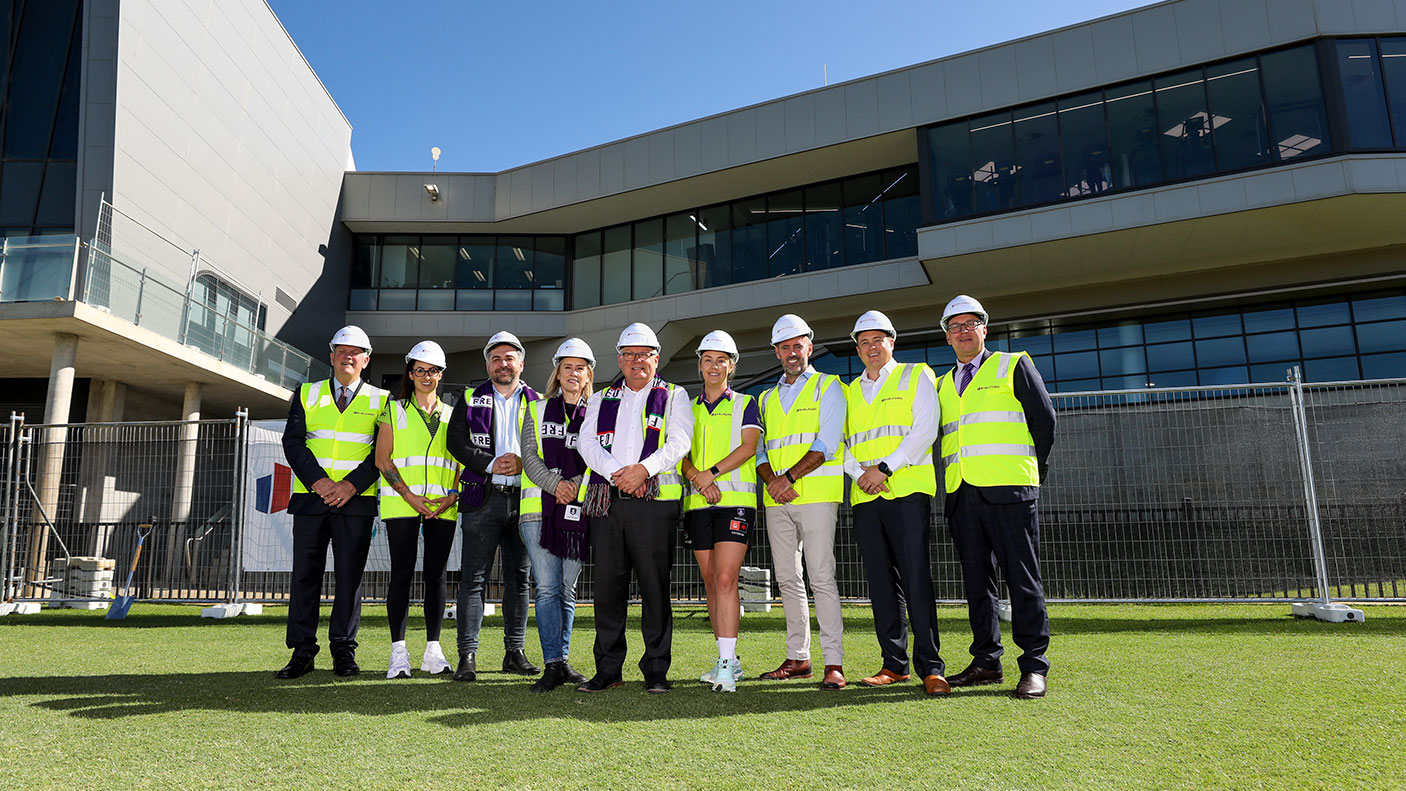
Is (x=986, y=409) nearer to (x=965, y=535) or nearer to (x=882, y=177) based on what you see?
(x=965, y=535)

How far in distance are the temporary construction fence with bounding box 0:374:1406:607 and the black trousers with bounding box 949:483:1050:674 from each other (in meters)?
3.31

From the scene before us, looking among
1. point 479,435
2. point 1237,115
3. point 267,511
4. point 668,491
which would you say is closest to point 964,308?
point 668,491

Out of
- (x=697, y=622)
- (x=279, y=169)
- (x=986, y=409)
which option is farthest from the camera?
(x=279, y=169)

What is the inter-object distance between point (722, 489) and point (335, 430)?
2.56 meters

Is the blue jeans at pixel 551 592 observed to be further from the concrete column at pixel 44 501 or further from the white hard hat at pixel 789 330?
the concrete column at pixel 44 501

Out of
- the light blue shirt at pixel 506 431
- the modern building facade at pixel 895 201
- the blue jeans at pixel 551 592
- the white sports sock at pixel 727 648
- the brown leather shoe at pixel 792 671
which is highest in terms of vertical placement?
the modern building facade at pixel 895 201

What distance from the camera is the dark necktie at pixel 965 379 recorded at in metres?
4.61

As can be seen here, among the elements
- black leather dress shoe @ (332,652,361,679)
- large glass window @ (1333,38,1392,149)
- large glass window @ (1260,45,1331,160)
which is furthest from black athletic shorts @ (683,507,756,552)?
large glass window @ (1333,38,1392,149)

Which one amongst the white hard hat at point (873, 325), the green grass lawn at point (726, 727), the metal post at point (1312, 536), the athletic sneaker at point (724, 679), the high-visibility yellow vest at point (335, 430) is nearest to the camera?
the green grass lawn at point (726, 727)

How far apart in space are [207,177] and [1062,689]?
69.1ft

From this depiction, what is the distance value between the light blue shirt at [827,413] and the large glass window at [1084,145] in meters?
14.1

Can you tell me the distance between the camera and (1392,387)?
853cm

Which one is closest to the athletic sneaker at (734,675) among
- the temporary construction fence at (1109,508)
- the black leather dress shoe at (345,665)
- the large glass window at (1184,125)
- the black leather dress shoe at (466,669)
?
the black leather dress shoe at (466,669)

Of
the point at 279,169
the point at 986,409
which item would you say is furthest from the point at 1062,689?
the point at 279,169
